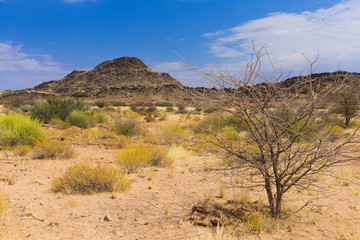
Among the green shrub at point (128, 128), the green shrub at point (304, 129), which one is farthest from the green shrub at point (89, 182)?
the green shrub at point (128, 128)

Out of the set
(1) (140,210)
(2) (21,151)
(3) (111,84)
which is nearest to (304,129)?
(1) (140,210)

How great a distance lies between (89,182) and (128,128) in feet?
29.6

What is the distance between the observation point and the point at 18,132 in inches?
412

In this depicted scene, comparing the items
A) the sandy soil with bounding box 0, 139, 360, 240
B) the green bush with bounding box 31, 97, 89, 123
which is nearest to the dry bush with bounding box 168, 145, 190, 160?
the sandy soil with bounding box 0, 139, 360, 240

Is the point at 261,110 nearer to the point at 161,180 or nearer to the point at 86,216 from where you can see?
the point at 86,216

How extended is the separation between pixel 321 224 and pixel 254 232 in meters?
1.29

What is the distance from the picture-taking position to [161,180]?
24.3 feet

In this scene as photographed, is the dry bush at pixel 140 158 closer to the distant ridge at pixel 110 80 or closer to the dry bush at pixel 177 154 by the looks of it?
the dry bush at pixel 177 154

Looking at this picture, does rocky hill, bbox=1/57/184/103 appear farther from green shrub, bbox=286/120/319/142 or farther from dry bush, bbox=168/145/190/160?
green shrub, bbox=286/120/319/142

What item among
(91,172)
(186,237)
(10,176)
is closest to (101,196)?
(91,172)

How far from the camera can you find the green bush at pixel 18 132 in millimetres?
10297

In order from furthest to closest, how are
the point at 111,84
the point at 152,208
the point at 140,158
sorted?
the point at 111,84, the point at 140,158, the point at 152,208

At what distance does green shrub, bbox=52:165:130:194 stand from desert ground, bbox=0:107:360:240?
17 cm

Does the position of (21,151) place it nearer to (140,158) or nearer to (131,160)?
(131,160)
